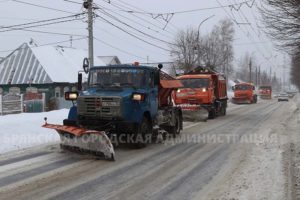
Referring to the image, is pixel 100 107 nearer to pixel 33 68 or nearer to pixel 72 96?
pixel 72 96

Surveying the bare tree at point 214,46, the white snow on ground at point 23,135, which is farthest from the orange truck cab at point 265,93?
the white snow on ground at point 23,135

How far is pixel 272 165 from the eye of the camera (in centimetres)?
1109

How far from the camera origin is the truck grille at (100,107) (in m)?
13.2

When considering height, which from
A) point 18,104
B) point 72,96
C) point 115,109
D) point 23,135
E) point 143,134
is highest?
point 72,96

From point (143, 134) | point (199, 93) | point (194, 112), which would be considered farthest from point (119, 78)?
point (199, 93)

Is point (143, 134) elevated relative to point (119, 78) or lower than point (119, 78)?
lower

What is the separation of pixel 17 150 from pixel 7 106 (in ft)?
53.9

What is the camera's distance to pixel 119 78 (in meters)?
14.4

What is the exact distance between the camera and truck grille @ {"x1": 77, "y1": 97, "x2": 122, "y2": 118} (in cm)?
1320

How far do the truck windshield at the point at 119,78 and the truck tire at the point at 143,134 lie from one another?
3.59 feet

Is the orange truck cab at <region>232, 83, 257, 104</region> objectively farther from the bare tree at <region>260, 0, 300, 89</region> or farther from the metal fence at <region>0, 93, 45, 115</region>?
the bare tree at <region>260, 0, 300, 89</region>

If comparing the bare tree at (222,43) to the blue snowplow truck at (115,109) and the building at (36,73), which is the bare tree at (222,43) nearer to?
the building at (36,73)

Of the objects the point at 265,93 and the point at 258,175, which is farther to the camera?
the point at 265,93

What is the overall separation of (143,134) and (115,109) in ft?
4.42
